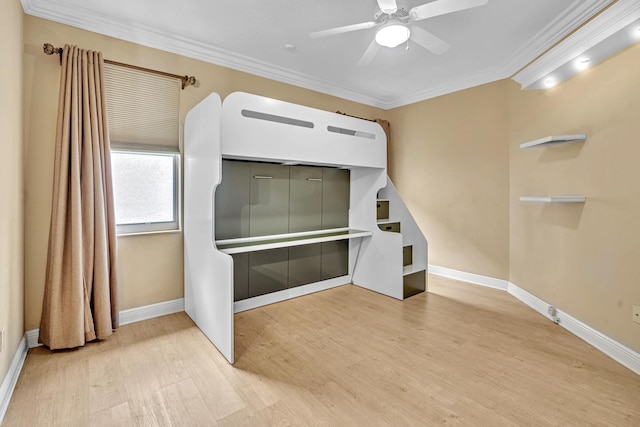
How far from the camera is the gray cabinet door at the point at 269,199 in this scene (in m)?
3.17

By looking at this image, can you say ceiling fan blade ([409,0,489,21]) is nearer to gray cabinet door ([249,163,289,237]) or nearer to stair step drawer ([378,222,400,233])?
gray cabinet door ([249,163,289,237])

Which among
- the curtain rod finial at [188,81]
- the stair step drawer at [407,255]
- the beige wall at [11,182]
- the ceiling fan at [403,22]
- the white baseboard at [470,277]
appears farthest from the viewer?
the white baseboard at [470,277]

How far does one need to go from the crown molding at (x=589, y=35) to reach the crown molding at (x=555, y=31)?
24 cm

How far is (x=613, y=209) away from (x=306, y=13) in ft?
8.92

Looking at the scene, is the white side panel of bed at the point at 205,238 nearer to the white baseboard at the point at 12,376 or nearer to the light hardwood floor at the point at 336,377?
the light hardwood floor at the point at 336,377

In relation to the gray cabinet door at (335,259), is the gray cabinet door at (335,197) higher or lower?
higher

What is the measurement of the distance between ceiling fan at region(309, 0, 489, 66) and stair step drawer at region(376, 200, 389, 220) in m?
1.86

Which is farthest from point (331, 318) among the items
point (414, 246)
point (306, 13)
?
point (306, 13)

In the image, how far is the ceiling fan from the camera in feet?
6.20

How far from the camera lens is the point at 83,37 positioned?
2477 mm

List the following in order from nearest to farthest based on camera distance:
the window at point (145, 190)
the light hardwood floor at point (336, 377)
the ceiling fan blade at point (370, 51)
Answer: the light hardwood floor at point (336, 377)
the ceiling fan blade at point (370, 51)
the window at point (145, 190)

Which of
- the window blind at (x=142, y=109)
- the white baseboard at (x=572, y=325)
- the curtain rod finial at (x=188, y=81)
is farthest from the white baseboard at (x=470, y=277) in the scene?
the curtain rod finial at (x=188, y=81)

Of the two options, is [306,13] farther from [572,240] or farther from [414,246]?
[572,240]

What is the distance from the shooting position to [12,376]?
187 cm
